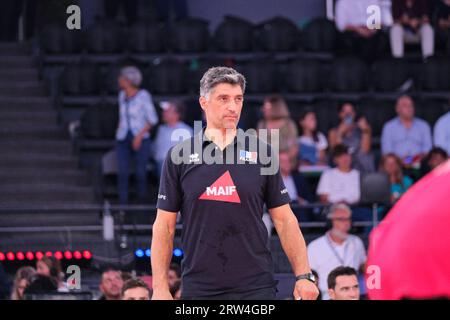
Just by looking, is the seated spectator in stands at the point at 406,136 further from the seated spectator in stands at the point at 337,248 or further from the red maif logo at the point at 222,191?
the red maif logo at the point at 222,191

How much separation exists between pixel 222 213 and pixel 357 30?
958 cm

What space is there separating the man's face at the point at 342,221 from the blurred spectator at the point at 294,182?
3.94 ft

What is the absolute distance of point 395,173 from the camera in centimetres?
1152

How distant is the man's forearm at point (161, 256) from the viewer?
4945mm

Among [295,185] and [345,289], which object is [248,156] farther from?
[295,185]

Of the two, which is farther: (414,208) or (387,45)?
(387,45)

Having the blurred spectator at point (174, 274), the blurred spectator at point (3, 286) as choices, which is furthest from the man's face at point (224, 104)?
the blurred spectator at point (3, 286)

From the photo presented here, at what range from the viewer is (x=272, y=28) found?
46.5ft

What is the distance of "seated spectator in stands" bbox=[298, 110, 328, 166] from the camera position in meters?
12.0

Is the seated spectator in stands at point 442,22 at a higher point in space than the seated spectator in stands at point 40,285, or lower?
higher
